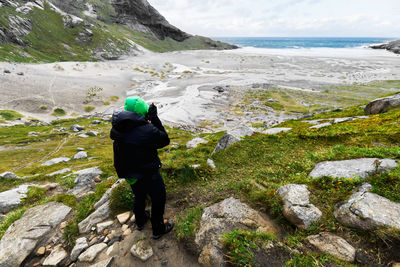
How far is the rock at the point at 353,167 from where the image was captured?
17.9 ft

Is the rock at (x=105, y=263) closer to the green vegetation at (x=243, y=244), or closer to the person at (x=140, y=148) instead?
the person at (x=140, y=148)

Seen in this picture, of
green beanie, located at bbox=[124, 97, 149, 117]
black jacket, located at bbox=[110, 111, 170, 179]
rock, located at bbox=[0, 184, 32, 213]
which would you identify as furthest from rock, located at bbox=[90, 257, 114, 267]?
rock, located at bbox=[0, 184, 32, 213]

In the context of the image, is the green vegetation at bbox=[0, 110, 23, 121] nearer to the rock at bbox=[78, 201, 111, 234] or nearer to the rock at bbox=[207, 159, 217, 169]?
the rock at bbox=[78, 201, 111, 234]

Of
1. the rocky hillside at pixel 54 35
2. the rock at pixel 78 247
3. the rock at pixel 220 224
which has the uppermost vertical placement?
the rocky hillside at pixel 54 35

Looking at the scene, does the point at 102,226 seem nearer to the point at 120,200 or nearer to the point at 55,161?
the point at 120,200

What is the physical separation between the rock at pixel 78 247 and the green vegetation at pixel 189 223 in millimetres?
2580

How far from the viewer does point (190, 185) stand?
23.4 ft

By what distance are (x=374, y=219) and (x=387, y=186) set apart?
132 cm

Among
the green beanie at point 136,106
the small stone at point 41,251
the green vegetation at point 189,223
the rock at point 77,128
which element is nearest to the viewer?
the green beanie at point 136,106

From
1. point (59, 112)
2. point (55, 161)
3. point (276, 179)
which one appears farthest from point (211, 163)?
point (59, 112)

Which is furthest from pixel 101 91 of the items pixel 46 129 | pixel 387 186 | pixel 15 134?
pixel 387 186

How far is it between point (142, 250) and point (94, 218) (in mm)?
2443

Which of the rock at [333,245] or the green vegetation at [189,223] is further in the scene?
the green vegetation at [189,223]

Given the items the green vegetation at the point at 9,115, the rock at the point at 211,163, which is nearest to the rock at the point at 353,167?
the rock at the point at 211,163
